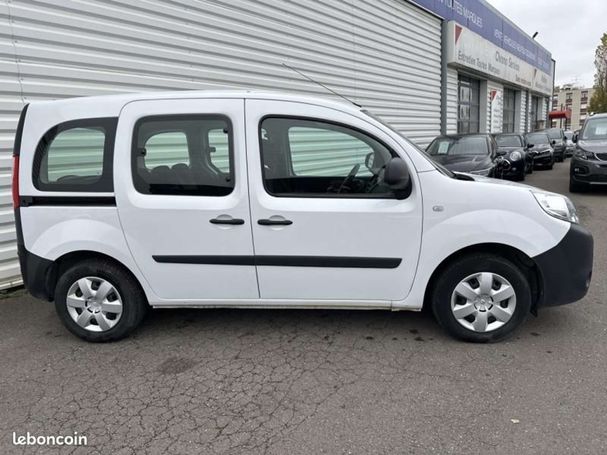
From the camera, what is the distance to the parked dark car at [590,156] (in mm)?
9625

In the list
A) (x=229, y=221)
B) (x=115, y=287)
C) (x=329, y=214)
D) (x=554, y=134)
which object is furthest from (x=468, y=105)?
(x=115, y=287)

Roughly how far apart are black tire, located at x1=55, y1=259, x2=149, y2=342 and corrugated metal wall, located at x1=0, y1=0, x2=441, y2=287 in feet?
6.55

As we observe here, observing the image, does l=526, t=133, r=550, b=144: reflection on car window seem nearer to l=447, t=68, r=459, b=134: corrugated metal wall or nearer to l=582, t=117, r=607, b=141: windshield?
l=447, t=68, r=459, b=134: corrugated metal wall

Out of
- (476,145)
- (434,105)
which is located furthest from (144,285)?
(434,105)

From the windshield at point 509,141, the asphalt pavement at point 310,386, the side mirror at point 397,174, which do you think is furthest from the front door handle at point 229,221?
the windshield at point 509,141

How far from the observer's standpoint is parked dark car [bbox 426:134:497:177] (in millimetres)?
8633

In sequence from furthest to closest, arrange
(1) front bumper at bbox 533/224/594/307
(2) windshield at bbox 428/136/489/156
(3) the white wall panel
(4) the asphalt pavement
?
(3) the white wall panel < (2) windshield at bbox 428/136/489/156 < (1) front bumper at bbox 533/224/594/307 < (4) the asphalt pavement

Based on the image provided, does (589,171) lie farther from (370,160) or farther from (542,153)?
(370,160)

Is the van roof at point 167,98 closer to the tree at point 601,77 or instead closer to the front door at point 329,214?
the front door at point 329,214

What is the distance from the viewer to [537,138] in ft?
56.1

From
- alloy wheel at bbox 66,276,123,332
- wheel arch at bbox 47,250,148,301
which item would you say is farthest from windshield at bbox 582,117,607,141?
alloy wheel at bbox 66,276,123,332

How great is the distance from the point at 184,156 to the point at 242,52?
14.7 ft

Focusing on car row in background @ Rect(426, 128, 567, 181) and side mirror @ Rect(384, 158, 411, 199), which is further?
car row in background @ Rect(426, 128, 567, 181)

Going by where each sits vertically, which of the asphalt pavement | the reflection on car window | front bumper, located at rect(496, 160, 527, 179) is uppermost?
the reflection on car window
